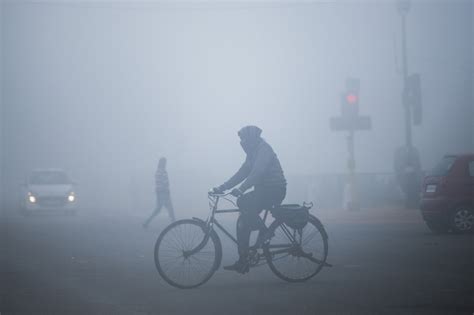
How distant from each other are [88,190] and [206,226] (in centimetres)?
4880

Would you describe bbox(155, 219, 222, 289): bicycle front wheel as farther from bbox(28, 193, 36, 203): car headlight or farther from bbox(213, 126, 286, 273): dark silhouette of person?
bbox(28, 193, 36, 203): car headlight

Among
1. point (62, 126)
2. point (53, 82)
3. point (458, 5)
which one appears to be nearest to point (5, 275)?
point (458, 5)

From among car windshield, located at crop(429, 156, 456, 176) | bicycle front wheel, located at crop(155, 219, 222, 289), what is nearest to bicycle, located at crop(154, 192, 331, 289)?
bicycle front wheel, located at crop(155, 219, 222, 289)

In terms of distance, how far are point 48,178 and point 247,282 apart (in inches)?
920

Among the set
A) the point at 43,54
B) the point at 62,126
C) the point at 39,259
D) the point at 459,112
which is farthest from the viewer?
the point at 43,54

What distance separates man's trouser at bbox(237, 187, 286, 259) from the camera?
32.6ft

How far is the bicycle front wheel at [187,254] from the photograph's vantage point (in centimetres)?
965

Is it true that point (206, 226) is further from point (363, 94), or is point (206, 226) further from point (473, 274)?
point (363, 94)

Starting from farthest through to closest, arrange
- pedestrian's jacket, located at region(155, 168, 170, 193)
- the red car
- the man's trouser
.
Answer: pedestrian's jacket, located at region(155, 168, 170, 193) → the red car → the man's trouser

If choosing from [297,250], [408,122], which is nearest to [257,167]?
[297,250]

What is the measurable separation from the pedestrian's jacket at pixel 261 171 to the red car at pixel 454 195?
24.1 ft

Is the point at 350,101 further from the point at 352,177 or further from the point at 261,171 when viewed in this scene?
the point at 261,171

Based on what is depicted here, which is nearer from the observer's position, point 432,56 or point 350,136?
point 350,136

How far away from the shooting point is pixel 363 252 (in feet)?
44.6
